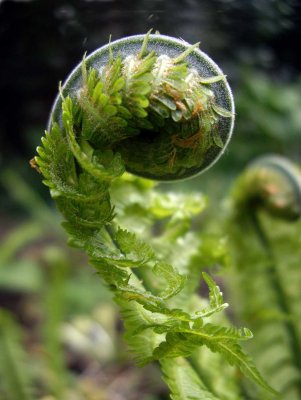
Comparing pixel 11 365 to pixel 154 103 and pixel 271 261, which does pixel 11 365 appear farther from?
pixel 154 103

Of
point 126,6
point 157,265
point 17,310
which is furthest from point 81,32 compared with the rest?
point 17,310

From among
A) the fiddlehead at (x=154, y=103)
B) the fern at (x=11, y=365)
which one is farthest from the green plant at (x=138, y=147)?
the fern at (x=11, y=365)

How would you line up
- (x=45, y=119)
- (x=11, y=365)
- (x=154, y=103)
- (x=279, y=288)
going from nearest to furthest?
(x=154, y=103) → (x=279, y=288) → (x=11, y=365) → (x=45, y=119)

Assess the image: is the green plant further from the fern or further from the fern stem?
the fern

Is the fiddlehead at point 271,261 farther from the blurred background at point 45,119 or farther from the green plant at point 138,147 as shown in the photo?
the green plant at point 138,147

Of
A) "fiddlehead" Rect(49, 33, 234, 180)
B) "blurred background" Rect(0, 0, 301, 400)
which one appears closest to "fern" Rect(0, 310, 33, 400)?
"blurred background" Rect(0, 0, 301, 400)

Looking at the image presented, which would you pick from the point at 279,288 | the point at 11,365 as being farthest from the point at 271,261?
the point at 11,365
